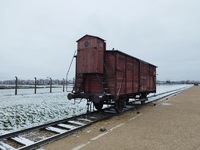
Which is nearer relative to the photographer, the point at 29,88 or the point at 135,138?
the point at 135,138

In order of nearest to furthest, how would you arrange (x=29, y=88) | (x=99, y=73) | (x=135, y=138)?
(x=135, y=138), (x=99, y=73), (x=29, y=88)

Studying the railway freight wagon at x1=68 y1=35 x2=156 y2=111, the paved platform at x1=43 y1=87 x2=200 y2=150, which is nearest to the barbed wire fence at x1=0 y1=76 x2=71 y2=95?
the railway freight wagon at x1=68 y1=35 x2=156 y2=111

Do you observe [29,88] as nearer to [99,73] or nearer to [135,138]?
[99,73]

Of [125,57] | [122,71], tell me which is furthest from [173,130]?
[125,57]

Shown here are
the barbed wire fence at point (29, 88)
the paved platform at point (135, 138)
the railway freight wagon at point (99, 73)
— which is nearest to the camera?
the paved platform at point (135, 138)

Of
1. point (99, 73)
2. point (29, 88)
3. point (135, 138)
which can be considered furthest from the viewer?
point (29, 88)

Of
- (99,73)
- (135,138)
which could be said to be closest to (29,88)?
(99,73)

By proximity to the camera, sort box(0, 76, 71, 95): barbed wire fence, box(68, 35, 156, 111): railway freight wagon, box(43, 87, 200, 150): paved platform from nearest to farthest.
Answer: box(43, 87, 200, 150): paved platform, box(68, 35, 156, 111): railway freight wagon, box(0, 76, 71, 95): barbed wire fence

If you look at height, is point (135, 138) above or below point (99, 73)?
below

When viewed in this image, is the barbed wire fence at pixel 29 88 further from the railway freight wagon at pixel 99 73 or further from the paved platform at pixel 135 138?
the paved platform at pixel 135 138

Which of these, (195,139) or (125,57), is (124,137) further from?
(125,57)

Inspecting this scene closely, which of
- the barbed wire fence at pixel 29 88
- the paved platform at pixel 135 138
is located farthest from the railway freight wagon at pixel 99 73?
the barbed wire fence at pixel 29 88

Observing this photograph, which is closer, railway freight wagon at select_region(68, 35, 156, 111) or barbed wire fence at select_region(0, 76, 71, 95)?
railway freight wagon at select_region(68, 35, 156, 111)

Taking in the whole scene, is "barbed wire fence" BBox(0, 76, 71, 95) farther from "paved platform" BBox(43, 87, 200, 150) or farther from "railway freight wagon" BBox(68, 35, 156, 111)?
"paved platform" BBox(43, 87, 200, 150)
